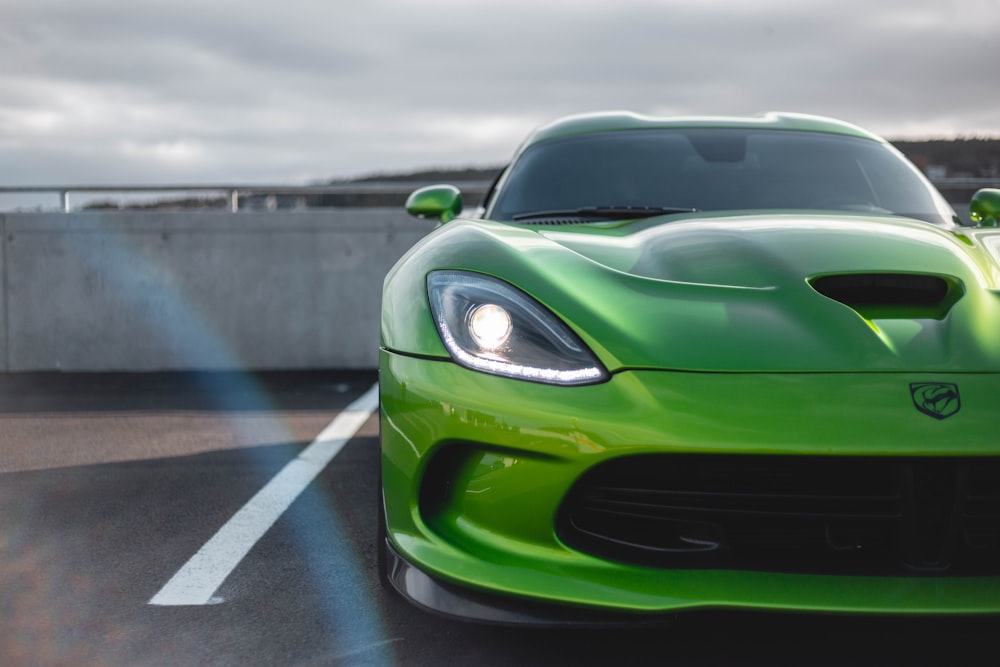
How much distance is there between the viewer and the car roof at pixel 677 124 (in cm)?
403

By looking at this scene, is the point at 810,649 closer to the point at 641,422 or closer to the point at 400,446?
the point at 641,422

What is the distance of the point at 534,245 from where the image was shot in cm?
262

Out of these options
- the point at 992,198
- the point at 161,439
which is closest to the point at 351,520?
the point at 161,439

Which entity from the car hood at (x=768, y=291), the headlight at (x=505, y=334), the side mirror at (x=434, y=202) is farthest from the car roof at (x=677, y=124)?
the headlight at (x=505, y=334)

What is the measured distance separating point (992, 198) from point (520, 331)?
2.21 metres

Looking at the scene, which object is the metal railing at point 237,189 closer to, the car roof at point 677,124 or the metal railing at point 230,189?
the metal railing at point 230,189

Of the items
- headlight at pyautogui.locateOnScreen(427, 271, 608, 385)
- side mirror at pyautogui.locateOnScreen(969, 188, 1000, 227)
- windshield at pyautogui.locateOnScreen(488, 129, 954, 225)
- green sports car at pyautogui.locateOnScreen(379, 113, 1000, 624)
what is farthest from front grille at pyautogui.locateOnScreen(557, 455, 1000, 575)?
side mirror at pyautogui.locateOnScreen(969, 188, 1000, 227)

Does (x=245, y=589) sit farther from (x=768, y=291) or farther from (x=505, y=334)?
(x=768, y=291)

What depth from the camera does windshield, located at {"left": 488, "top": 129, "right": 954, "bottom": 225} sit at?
351cm

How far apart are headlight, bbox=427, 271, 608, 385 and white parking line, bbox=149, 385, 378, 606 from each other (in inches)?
43.9

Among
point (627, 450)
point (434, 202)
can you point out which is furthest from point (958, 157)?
point (627, 450)

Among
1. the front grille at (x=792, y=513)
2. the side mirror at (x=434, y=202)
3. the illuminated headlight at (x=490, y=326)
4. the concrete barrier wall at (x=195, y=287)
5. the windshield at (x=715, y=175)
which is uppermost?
the windshield at (x=715, y=175)

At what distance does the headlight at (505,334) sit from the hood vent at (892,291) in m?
0.60

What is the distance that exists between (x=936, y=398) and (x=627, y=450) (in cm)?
61
